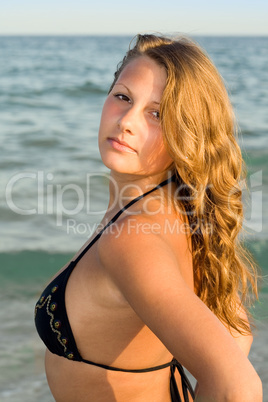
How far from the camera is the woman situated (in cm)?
182

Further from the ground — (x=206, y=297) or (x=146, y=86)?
(x=146, y=86)

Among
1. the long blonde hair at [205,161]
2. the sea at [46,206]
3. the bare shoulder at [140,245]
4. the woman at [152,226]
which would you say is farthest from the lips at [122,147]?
the sea at [46,206]

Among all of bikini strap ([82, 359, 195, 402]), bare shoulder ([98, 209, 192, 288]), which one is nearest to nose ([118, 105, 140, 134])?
bare shoulder ([98, 209, 192, 288])

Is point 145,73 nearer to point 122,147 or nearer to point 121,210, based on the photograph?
point 122,147

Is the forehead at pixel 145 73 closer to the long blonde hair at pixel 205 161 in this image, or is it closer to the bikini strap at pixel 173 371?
the long blonde hair at pixel 205 161

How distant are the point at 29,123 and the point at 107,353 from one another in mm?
10002

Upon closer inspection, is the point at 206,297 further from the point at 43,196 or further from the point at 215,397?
the point at 43,196

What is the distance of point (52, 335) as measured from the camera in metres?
1.96

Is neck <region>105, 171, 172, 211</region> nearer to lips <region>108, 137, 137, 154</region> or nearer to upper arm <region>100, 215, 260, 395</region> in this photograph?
lips <region>108, 137, 137, 154</region>

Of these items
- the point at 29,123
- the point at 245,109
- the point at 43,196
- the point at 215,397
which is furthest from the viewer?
the point at 245,109

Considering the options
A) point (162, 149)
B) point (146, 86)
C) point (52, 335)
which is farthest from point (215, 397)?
point (146, 86)

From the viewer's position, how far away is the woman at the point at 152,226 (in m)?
1.82

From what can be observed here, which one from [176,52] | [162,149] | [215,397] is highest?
[176,52]

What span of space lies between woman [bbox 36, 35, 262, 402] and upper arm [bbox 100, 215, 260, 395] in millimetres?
16
